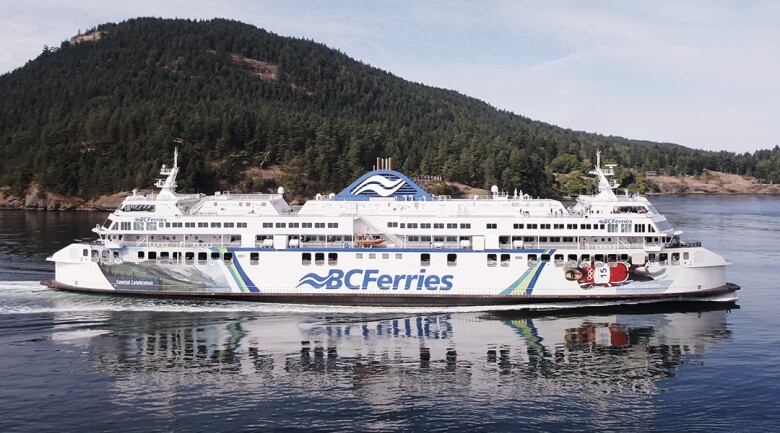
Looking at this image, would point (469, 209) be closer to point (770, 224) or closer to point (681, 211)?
point (770, 224)

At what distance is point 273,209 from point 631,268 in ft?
61.9

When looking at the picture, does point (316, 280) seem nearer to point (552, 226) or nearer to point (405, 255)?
point (405, 255)

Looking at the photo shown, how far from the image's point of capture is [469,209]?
38.3m

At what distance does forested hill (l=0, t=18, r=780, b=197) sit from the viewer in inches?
4109

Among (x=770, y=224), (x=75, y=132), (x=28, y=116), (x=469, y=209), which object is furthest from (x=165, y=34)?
(x=469, y=209)

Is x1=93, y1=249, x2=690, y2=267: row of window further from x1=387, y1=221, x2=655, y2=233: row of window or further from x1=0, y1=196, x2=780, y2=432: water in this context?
x1=0, y1=196, x2=780, y2=432: water

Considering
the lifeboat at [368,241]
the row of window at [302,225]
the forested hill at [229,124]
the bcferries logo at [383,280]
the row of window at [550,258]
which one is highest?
the forested hill at [229,124]

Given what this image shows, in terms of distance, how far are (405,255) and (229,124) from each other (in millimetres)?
79394

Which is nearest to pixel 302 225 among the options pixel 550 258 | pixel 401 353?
pixel 401 353

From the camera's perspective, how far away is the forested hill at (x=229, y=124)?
104m

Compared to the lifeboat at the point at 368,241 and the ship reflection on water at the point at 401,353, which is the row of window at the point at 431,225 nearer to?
the lifeboat at the point at 368,241

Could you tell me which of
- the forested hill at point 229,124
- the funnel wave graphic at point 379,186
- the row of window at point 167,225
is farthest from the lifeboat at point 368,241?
the forested hill at point 229,124

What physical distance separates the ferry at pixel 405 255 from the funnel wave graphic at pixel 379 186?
5.14 ft

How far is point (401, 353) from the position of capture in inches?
1120
